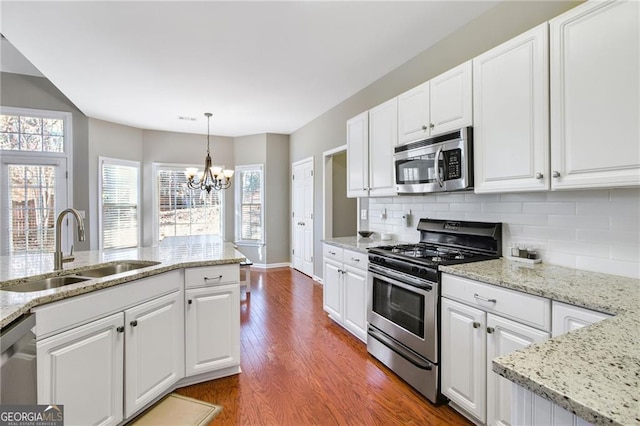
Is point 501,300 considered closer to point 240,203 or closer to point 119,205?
point 240,203

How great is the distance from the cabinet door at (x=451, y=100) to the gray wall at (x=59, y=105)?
525 centimetres

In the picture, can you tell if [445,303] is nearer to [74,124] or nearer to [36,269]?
[36,269]

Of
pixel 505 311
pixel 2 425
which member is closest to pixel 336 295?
pixel 505 311

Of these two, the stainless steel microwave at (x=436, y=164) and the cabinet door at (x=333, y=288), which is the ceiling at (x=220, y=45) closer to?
the stainless steel microwave at (x=436, y=164)

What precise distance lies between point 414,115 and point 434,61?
2.37 ft

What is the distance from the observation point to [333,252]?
3.25 meters

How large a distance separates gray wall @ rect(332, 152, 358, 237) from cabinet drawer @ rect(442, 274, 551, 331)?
319 cm

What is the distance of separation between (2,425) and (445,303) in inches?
84.8

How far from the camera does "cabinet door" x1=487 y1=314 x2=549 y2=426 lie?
151 centimetres

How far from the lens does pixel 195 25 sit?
8.39 ft

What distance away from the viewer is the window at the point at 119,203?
5.38m

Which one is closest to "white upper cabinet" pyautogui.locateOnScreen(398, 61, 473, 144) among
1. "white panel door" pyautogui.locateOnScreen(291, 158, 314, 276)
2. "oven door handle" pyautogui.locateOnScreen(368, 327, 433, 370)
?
"oven door handle" pyautogui.locateOnScreen(368, 327, 433, 370)

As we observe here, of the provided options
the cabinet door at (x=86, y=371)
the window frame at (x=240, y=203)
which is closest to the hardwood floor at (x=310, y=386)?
the cabinet door at (x=86, y=371)

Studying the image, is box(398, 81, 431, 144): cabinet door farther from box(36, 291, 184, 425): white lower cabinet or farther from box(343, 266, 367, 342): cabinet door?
box(36, 291, 184, 425): white lower cabinet
